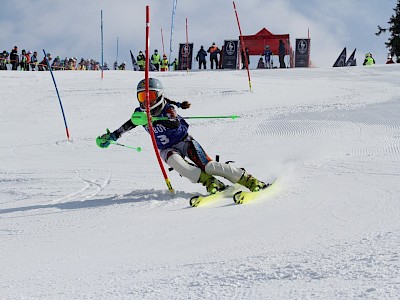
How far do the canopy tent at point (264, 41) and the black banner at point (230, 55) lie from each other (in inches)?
24.5

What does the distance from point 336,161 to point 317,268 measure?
14.7 ft

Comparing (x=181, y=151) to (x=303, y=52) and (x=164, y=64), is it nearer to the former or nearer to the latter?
(x=164, y=64)

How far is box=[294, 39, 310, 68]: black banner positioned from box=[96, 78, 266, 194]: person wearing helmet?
2618cm

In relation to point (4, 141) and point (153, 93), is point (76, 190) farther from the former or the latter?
point (4, 141)

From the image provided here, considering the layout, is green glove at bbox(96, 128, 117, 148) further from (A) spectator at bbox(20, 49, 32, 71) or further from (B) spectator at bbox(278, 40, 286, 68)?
(B) spectator at bbox(278, 40, 286, 68)

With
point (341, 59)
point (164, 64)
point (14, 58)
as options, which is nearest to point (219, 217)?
point (14, 58)

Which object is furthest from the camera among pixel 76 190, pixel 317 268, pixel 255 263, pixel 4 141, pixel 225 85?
pixel 225 85

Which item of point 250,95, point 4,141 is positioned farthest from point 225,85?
point 4,141

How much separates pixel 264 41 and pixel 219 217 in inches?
1101

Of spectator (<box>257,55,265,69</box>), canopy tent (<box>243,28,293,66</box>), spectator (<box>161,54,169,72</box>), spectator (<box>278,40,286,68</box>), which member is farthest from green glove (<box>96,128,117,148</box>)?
canopy tent (<box>243,28,293,66</box>)

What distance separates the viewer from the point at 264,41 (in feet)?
104

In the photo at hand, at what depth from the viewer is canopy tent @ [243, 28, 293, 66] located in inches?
1232

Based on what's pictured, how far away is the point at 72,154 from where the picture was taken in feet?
34.6

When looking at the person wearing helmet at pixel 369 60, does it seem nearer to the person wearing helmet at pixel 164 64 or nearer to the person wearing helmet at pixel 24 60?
the person wearing helmet at pixel 164 64
